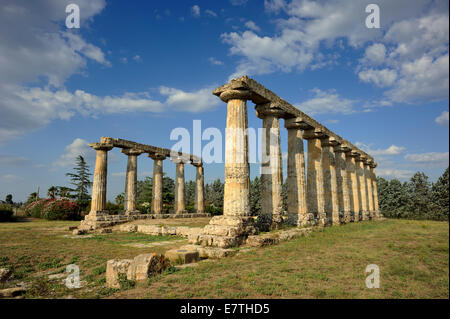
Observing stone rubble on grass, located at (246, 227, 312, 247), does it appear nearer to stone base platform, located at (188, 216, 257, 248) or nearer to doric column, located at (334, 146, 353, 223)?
stone base platform, located at (188, 216, 257, 248)

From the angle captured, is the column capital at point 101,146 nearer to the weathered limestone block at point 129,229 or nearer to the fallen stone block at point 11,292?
the weathered limestone block at point 129,229

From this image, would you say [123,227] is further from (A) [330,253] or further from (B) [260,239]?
(A) [330,253]

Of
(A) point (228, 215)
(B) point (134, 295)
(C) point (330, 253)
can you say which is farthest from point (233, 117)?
(B) point (134, 295)

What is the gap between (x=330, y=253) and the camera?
890cm

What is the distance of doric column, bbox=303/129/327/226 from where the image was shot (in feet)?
65.6

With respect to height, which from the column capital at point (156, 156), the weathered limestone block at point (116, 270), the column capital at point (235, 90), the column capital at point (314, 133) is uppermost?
the column capital at point (235, 90)

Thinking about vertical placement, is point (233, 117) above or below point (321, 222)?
above

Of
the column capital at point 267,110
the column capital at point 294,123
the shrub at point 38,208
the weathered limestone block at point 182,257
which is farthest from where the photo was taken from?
the shrub at point 38,208

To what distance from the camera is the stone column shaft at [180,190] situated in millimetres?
30938

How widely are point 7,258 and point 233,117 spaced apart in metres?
11.2

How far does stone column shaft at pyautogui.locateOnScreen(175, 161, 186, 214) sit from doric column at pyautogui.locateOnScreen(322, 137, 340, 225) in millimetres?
16143

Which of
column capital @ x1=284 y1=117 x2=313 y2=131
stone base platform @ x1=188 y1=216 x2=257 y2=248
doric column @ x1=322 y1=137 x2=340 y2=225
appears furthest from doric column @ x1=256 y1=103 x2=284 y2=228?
doric column @ x1=322 y1=137 x2=340 y2=225

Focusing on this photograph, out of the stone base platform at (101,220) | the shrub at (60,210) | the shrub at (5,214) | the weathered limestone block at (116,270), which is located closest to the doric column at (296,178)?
the weathered limestone block at (116,270)

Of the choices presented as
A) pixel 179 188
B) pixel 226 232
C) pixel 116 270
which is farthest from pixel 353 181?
pixel 116 270
